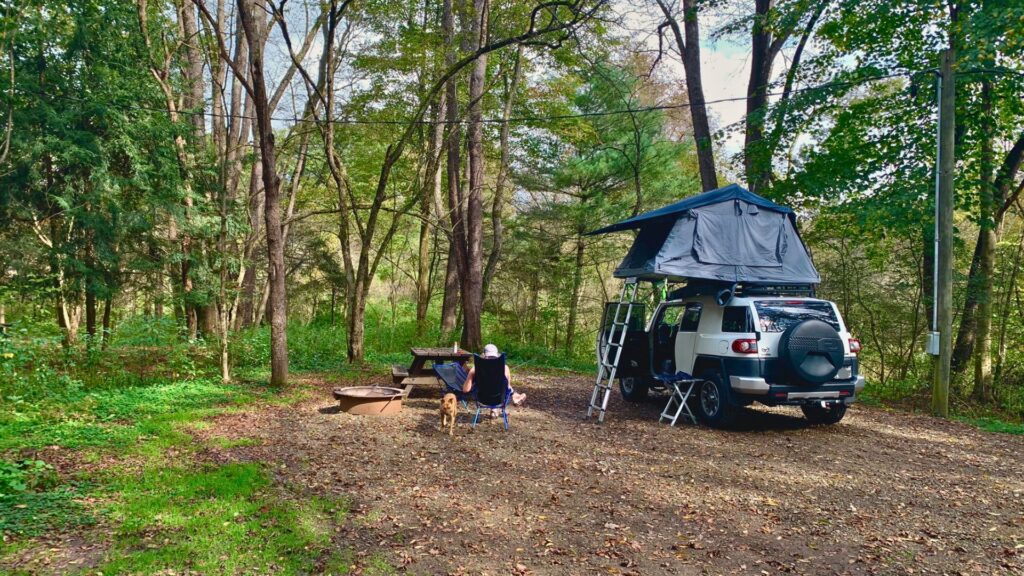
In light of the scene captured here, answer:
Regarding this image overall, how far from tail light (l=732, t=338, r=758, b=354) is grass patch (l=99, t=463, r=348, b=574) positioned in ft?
15.8

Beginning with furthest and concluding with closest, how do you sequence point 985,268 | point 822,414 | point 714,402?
point 985,268 → point 822,414 → point 714,402

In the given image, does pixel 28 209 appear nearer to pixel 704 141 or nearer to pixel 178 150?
pixel 178 150

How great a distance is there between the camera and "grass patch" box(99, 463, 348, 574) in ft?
11.2

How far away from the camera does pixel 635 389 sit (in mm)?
9133

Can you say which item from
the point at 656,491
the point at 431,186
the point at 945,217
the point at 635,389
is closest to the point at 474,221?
the point at 431,186

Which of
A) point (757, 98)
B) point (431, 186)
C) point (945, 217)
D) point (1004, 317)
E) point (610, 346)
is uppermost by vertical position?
point (757, 98)

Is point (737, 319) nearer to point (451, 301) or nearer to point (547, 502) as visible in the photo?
point (547, 502)

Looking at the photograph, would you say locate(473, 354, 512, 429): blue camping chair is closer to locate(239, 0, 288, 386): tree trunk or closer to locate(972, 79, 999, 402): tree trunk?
locate(239, 0, 288, 386): tree trunk

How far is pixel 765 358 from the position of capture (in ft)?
21.8

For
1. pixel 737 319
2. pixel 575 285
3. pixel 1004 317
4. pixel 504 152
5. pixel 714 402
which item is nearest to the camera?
pixel 737 319

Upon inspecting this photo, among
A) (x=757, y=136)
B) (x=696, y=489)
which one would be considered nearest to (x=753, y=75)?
(x=757, y=136)

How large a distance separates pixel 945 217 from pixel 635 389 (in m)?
5.31

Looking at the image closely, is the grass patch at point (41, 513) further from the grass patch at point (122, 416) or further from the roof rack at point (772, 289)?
the roof rack at point (772, 289)

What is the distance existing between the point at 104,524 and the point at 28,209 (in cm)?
925
